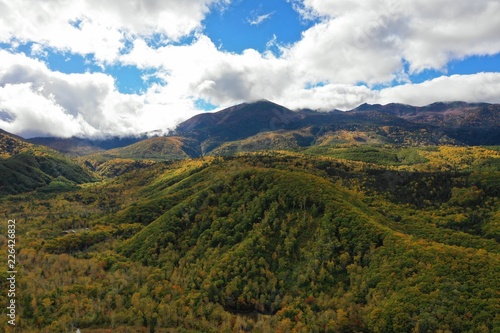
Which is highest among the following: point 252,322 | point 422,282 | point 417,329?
point 422,282

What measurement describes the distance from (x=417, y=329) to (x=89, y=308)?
151m

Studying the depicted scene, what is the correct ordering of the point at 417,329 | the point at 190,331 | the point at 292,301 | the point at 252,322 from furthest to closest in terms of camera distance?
the point at 292,301, the point at 252,322, the point at 190,331, the point at 417,329

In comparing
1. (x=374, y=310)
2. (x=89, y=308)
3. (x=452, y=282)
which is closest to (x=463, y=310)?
(x=452, y=282)

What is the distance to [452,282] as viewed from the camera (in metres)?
162

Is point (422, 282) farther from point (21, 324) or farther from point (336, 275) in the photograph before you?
point (21, 324)

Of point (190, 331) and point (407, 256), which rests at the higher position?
point (407, 256)

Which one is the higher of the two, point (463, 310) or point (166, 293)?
point (463, 310)

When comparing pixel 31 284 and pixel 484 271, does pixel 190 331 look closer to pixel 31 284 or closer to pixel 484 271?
pixel 31 284

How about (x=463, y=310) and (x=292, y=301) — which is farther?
(x=292, y=301)

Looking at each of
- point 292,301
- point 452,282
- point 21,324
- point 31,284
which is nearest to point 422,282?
point 452,282

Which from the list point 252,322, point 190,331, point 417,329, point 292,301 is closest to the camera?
point 417,329

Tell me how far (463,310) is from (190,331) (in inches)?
4764

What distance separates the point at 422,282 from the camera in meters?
166

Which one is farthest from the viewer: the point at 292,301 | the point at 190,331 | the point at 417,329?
the point at 292,301
